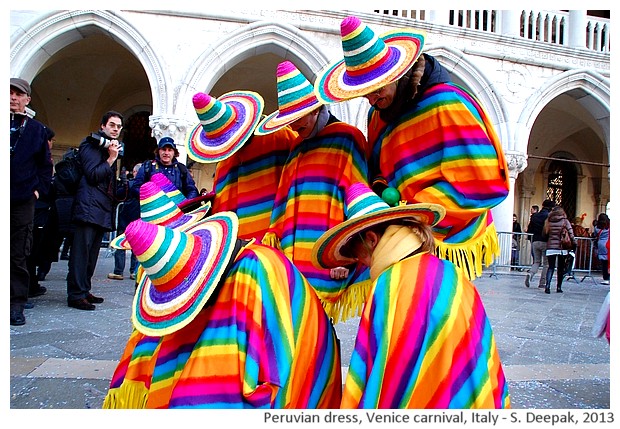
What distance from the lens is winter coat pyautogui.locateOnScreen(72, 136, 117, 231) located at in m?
4.24

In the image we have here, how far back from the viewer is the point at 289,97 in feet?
7.65

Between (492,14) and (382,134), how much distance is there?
34.3 ft

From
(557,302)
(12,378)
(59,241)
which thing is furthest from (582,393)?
(59,241)

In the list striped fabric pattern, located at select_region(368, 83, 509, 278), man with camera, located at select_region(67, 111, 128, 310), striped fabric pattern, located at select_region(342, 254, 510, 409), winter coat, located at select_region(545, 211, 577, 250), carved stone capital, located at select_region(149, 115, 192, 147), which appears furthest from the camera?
carved stone capital, located at select_region(149, 115, 192, 147)

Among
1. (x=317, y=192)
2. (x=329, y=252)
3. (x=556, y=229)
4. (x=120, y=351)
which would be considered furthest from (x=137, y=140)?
(x=329, y=252)

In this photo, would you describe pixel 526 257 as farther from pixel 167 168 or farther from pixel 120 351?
pixel 120 351

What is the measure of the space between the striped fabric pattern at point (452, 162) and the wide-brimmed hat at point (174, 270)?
3.02 ft

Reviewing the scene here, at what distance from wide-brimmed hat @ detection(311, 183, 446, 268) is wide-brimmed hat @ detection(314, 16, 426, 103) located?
0.45 m

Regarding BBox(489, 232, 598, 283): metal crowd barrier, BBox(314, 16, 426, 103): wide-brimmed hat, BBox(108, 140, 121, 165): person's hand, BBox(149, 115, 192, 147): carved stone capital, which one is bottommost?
BBox(489, 232, 598, 283): metal crowd barrier

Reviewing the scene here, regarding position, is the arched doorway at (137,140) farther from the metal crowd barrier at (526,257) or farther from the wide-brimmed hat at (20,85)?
the wide-brimmed hat at (20,85)

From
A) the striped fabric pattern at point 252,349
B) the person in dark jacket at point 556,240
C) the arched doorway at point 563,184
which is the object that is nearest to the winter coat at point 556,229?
the person in dark jacket at point 556,240

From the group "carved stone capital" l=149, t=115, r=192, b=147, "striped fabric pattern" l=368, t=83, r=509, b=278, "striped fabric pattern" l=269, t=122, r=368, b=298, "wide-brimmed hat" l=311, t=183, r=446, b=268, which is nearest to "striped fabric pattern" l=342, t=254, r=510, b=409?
"wide-brimmed hat" l=311, t=183, r=446, b=268

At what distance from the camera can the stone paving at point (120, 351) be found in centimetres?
251

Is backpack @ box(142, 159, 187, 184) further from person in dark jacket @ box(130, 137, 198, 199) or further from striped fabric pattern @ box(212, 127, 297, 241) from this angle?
striped fabric pattern @ box(212, 127, 297, 241)
